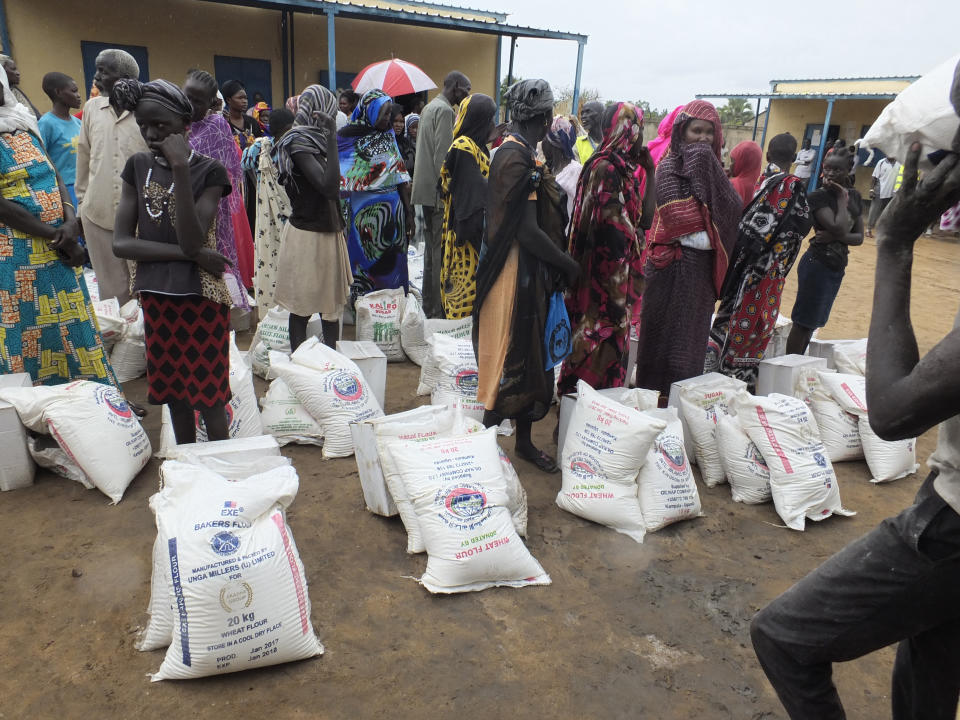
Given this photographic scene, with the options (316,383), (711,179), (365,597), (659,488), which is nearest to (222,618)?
(365,597)

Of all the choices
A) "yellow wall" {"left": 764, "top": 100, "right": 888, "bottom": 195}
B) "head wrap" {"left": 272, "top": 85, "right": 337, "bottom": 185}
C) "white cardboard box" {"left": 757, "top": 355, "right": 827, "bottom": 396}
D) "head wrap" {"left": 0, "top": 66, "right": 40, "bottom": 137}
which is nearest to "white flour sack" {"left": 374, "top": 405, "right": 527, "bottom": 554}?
"head wrap" {"left": 272, "top": 85, "right": 337, "bottom": 185}

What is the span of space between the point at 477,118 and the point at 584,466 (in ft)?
6.18

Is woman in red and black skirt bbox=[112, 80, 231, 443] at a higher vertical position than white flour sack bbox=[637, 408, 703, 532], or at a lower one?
higher

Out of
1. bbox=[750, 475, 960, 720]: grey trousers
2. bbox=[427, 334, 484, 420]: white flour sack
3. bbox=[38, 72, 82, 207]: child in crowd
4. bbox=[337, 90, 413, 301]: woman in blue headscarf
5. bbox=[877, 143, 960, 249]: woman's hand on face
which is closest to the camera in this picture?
bbox=[877, 143, 960, 249]: woman's hand on face

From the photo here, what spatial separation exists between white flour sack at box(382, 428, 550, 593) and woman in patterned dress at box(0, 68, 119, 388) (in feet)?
5.89

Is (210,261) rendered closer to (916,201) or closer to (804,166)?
(916,201)

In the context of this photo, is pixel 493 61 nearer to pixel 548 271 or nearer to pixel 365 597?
pixel 548 271

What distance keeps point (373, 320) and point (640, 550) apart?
2.66 meters

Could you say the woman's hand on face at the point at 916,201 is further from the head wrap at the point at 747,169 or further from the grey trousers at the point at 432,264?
the grey trousers at the point at 432,264

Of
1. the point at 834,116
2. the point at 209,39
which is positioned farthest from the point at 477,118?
the point at 834,116

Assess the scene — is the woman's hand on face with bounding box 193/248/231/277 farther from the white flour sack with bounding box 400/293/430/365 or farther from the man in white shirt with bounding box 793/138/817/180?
the man in white shirt with bounding box 793/138/817/180

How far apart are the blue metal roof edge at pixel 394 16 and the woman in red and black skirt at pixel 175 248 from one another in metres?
7.88

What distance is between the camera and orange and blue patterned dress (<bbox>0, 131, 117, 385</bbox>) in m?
2.90

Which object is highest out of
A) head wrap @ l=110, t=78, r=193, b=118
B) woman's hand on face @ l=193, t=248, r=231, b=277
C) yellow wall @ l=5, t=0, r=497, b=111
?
yellow wall @ l=5, t=0, r=497, b=111
